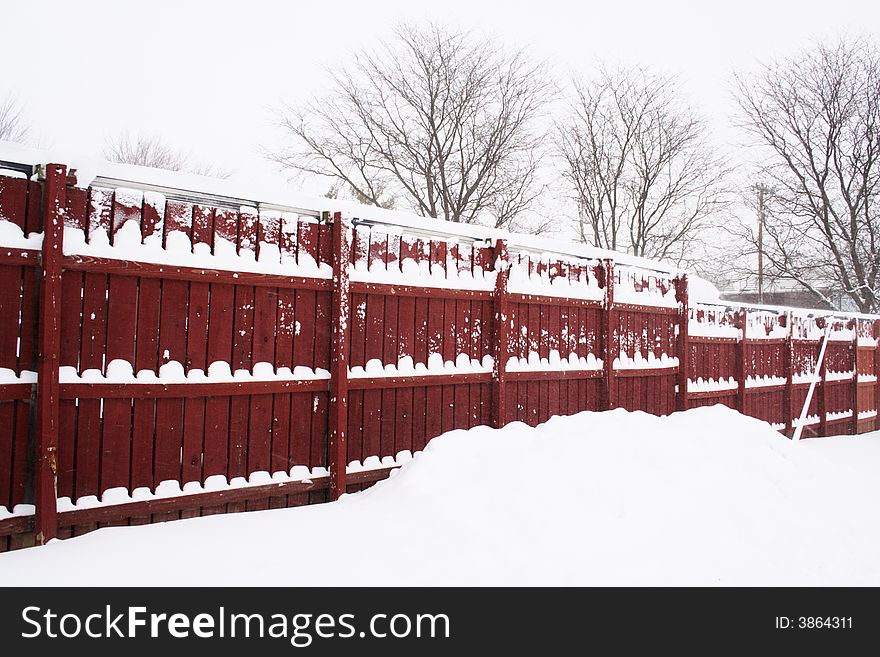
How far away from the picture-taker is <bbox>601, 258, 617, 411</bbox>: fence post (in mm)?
5688

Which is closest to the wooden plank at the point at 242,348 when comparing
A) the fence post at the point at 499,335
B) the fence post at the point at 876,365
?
the fence post at the point at 499,335

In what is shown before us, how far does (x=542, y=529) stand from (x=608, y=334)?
312 centimetres

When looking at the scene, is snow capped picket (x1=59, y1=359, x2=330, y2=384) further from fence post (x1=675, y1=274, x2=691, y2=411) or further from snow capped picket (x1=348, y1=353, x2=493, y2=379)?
fence post (x1=675, y1=274, x2=691, y2=411)

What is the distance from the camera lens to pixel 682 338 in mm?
6699

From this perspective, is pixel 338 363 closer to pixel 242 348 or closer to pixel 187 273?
pixel 242 348

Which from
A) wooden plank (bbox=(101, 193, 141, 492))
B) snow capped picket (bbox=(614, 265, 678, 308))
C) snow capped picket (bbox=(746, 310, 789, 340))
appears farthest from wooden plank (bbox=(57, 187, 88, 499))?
snow capped picket (bbox=(746, 310, 789, 340))

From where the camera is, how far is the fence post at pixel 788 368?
8.52 metres

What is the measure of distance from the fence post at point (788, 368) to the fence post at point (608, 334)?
4.54 m

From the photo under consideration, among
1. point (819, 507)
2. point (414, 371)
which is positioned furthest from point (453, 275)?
point (819, 507)

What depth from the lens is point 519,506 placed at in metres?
3.16

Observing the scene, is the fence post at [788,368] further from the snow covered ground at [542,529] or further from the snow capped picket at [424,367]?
the snow capped picket at [424,367]

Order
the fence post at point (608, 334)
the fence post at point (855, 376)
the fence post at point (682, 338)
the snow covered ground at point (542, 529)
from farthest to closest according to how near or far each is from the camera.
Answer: the fence post at point (855, 376)
the fence post at point (682, 338)
the fence post at point (608, 334)
the snow covered ground at point (542, 529)
